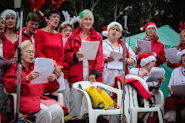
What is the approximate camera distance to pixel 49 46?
3422 millimetres

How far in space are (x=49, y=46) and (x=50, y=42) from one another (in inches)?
2.6

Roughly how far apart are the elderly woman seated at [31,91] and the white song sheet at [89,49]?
2.05 feet

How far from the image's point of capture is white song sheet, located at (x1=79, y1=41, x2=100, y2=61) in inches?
127

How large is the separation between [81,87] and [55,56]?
0.65 m

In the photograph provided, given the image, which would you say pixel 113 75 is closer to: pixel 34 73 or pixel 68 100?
pixel 68 100

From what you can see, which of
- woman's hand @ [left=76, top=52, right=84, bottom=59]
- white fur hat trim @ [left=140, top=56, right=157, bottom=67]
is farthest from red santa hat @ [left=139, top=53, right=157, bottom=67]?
woman's hand @ [left=76, top=52, right=84, bottom=59]

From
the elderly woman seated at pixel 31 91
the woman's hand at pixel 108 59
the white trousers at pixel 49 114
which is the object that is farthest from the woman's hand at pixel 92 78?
the white trousers at pixel 49 114

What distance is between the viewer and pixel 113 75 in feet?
12.8

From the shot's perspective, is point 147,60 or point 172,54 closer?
point 147,60

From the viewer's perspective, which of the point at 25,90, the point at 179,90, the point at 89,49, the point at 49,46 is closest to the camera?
the point at 25,90

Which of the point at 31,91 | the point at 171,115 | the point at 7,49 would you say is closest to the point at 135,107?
the point at 171,115

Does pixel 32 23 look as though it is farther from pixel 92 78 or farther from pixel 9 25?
pixel 92 78

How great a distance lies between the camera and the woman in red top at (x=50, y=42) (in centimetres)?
339

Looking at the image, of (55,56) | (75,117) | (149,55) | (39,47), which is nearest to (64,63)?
(55,56)
